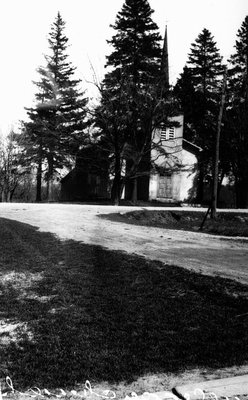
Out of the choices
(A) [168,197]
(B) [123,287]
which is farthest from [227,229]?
(A) [168,197]

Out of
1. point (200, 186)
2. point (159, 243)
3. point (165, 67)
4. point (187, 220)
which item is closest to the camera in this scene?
point (159, 243)

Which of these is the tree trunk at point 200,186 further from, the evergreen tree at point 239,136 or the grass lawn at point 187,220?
the grass lawn at point 187,220

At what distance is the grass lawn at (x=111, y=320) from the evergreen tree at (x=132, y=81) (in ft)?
70.5

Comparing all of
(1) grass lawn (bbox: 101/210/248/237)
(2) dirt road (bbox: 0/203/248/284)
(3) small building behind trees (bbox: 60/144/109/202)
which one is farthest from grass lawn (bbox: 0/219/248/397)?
(3) small building behind trees (bbox: 60/144/109/202)

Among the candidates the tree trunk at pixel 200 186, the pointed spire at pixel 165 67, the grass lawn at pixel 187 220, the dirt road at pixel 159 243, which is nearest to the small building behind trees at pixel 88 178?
the pointed spire at pixel 165 67

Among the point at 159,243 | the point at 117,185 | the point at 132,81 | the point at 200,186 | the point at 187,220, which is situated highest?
the point at 132,81

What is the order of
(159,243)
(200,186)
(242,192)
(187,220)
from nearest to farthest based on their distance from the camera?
1. (159,243)
2. (187,220)
3. (242,192)
4. (200,186)

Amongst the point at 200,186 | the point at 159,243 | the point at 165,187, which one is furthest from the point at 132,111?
the point at 159,243

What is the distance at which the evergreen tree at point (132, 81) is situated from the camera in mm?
29547

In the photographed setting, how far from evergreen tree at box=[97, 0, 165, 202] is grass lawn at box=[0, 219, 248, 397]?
70.5 feet

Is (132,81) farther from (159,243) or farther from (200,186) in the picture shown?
(159,243)

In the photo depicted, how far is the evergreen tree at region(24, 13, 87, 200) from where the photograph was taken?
41062 mm

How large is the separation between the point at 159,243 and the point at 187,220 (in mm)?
10651

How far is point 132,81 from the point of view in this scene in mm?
32188
